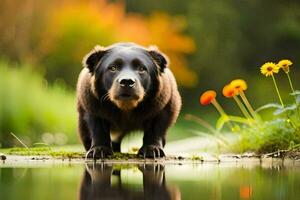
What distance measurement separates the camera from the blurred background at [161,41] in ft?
41.3

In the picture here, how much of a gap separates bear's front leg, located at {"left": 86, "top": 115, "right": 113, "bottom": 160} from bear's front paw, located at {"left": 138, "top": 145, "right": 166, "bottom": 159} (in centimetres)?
24

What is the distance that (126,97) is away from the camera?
606 centimetres

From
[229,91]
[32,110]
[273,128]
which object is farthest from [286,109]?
[32,110]

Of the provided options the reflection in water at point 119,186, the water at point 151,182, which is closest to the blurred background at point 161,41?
the water at point 151,182

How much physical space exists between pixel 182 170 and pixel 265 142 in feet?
4.40

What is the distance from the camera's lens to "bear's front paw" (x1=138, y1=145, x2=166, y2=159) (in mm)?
6246

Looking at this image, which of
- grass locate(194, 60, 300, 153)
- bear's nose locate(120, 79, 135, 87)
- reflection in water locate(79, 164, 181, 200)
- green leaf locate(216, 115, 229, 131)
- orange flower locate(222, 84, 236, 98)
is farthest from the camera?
green leaf locate(216, 115, 229, 131)

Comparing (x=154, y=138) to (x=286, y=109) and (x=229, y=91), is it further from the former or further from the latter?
(x=286, y=109)

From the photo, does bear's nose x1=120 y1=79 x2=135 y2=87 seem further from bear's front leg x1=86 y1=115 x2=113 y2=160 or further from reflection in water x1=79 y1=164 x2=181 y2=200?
reflection in water x1=79 y1=164 x2=181 y2=200

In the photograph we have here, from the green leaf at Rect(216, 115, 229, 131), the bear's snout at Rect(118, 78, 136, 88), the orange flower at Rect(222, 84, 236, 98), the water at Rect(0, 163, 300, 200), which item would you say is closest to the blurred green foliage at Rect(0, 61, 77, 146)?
the green leaf at Rect(216, 115, 229, 131)

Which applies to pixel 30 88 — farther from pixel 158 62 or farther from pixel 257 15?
pixel 257 15

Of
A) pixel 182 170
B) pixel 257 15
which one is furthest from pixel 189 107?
pixel 182 170

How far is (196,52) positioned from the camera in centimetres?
1664

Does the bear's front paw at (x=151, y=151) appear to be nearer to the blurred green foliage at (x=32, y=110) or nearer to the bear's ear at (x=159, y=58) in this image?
the bear's ear at (x=159, y=58)
